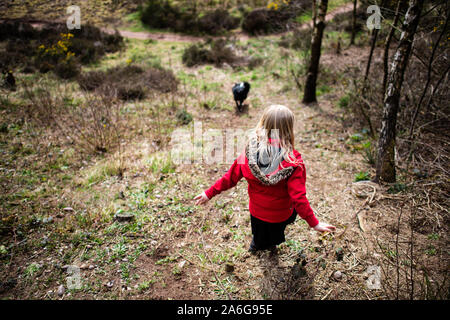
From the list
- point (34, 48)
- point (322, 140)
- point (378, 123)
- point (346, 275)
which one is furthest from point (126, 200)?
point (34, 48)

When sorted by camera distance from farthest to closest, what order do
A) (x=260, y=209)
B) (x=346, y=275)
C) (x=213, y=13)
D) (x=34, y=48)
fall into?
(x=213, y=13), (x=34, y=48), (x=346, y=275), (x=260, y=209)

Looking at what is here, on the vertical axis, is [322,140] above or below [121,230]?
above

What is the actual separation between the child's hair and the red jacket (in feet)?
0.30

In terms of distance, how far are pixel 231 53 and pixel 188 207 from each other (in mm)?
8661

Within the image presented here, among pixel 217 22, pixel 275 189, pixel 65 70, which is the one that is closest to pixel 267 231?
pixel 275 189

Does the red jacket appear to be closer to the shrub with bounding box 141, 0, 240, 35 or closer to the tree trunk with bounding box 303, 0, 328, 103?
the tree trunk with bounding box 303, 0, 328, 103

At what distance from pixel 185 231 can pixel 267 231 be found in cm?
120

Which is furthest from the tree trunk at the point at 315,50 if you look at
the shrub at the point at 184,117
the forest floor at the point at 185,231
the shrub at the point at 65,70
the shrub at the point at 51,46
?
the shrub at the point at 65,70

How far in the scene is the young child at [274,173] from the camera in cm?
192

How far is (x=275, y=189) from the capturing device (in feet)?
6.79

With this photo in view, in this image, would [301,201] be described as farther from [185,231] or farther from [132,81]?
[132,81]

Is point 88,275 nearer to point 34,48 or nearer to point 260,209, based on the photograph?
point 260,209

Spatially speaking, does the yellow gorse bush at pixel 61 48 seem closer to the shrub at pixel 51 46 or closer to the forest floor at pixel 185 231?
the shrub at pixel 51 46

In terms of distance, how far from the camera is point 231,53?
1016 cm
